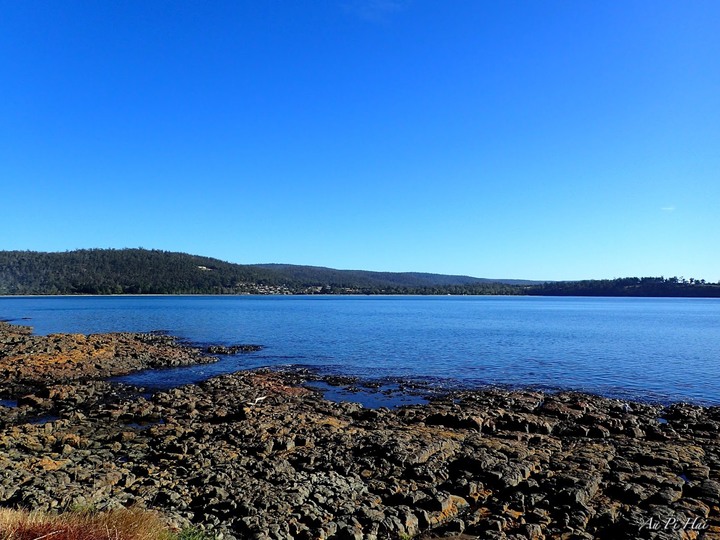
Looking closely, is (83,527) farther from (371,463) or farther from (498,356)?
(498,356)

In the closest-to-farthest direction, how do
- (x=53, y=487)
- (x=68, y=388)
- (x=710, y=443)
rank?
(x=53, y=487) < (x=710, y=443) < (x=68, y=388)

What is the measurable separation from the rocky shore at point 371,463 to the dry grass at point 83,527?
231 centimetres

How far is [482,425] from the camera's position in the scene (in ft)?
57.2

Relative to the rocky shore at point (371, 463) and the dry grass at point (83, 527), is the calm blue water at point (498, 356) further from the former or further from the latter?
the dry grass at point (83, 527)

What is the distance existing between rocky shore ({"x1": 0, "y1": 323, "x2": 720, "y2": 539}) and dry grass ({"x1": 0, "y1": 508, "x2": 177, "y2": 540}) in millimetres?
2314

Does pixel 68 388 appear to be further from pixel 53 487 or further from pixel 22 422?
pixel 53 487

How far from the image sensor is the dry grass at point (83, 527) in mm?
5523

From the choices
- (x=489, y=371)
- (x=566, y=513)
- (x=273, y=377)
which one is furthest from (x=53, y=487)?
(x=489, y=371)

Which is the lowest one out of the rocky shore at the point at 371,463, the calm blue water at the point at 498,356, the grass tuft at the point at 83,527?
the calm blue water at the point at 498,356

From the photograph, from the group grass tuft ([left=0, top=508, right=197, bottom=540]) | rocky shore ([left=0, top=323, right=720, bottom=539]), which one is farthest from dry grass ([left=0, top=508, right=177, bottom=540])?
rocky shore ([left=0, top=323, right=720, bottom=539])

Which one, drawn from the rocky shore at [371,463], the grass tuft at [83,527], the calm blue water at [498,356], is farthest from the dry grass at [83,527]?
the calm blue water at [498,356]

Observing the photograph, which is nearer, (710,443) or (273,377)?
(710,443)

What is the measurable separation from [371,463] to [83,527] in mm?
8110

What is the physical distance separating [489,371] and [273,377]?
45.8ft
